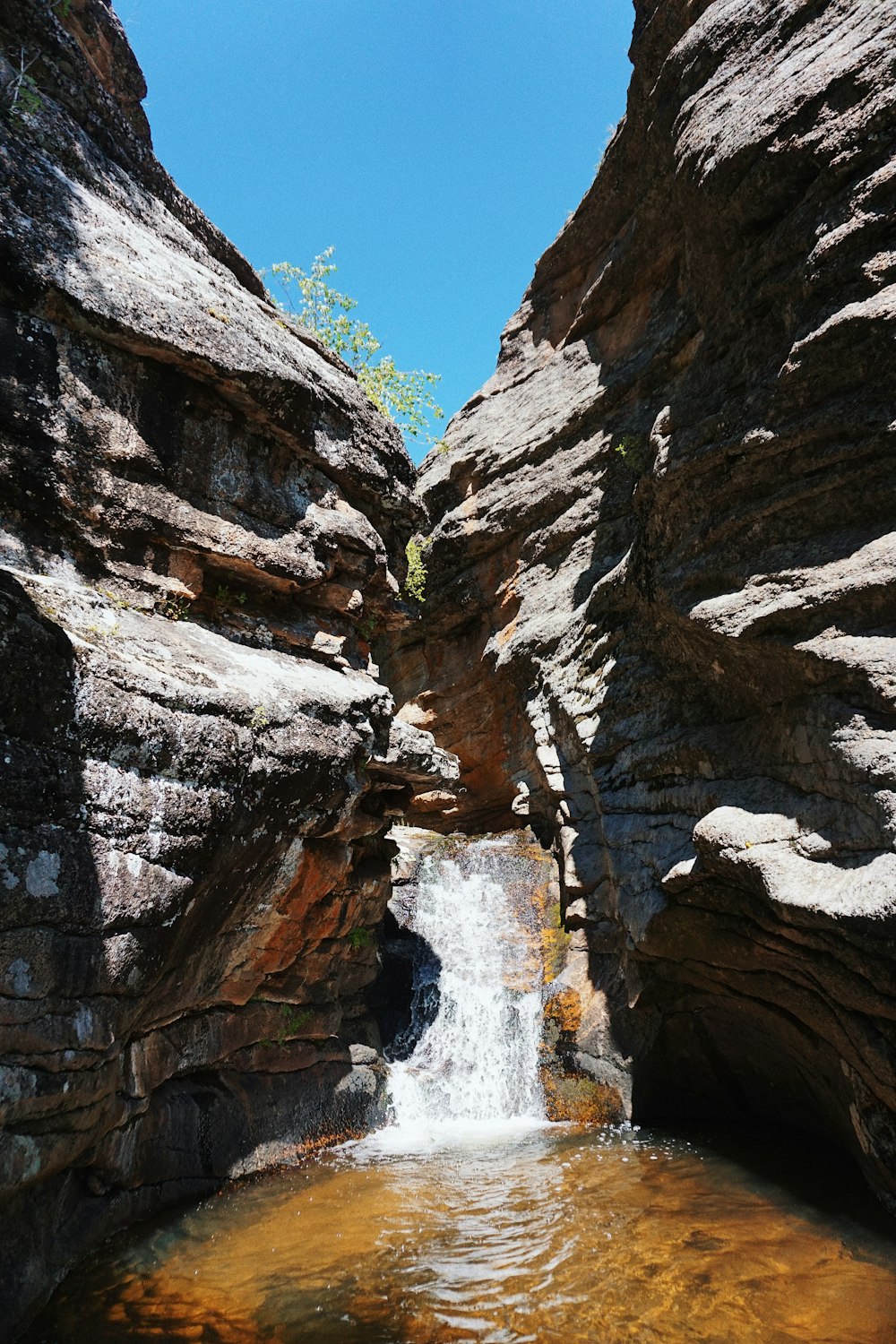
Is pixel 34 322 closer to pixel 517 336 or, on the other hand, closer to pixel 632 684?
pixel 632 684

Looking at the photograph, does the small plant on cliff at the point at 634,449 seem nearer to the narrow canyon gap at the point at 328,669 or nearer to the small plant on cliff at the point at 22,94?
the narrow canyon gap at the point at 328,669

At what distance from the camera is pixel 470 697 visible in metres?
18.9

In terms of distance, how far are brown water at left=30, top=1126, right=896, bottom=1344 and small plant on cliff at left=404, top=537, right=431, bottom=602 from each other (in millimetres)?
12432

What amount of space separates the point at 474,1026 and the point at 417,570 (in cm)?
1040

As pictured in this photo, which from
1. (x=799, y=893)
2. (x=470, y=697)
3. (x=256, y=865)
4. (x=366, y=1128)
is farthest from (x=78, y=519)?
(x=470, y=697)

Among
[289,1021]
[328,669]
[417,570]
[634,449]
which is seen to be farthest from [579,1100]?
[417,570]

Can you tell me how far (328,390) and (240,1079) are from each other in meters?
8.76

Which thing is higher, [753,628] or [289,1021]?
[753,628]

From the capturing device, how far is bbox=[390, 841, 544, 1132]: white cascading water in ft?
34.1

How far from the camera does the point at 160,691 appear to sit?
19.8ft

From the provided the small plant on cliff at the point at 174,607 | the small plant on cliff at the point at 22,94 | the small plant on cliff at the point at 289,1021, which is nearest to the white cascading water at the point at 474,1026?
the small plant on cliff at the point at 289,1021

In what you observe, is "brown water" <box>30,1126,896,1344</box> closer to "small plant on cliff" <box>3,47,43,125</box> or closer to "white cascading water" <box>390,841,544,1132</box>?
"white cascading water" <box>390,841,544,1132</box>

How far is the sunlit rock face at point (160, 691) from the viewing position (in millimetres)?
5098

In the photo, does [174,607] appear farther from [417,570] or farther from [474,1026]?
[417,570]
